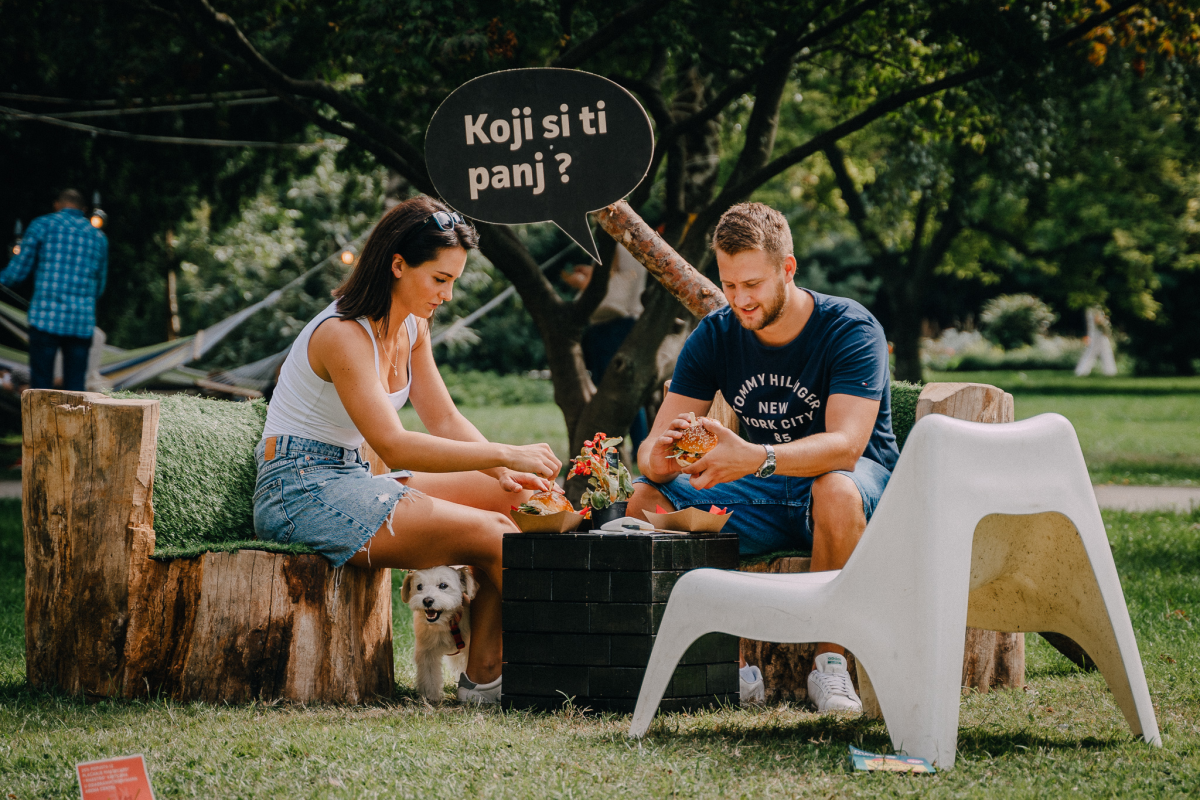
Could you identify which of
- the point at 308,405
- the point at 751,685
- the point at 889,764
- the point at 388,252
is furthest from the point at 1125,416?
the point at 889,764

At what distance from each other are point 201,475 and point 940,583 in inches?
96.2

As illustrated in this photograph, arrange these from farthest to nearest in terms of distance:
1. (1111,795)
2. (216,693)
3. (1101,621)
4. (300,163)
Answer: (300,163)
(216,693)
(1101,621)
(1111,795)

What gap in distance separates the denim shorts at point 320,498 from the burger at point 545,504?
40 cm

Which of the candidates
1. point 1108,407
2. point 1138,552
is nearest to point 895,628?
point 1138,552

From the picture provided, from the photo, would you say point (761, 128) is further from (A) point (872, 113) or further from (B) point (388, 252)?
(B) point (388, 252)

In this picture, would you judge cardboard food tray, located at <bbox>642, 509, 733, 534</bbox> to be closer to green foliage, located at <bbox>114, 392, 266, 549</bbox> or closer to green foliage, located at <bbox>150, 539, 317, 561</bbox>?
green foliage, located at <bbox>150, 539, 317, 561</bbox>

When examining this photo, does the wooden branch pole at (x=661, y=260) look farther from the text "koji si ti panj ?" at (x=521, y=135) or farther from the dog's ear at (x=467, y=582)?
the dog's ear at (x=467, y=582)

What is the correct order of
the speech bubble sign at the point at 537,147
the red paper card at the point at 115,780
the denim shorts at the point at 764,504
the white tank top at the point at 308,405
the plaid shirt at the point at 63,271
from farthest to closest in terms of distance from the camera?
the plaid shirt at the point at 63,271, the speech bubble sign at the point at 537,147, the denim shorts at the point at 764,504, the white tank top at the point at 308,405, the red paper card at the point at 115,780

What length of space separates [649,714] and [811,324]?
4.57ft

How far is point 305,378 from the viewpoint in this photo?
11.0ft

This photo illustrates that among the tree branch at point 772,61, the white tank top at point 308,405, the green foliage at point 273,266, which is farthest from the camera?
the green foliage at point 273,266

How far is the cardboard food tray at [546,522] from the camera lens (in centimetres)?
316

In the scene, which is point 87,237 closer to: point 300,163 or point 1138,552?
point 300,163

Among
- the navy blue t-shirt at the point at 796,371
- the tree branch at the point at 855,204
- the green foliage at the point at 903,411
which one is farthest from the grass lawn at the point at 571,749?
the tree branch at the point at 855,204
